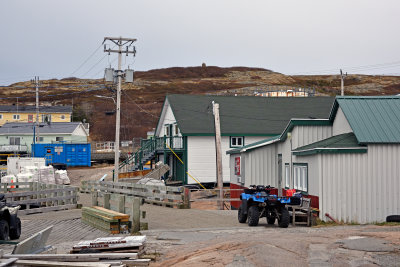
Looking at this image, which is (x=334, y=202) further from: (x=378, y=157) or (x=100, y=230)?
(x=100, y=230)

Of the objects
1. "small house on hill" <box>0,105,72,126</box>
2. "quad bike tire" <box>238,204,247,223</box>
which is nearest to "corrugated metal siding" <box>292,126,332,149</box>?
"quad bike tire" <box>238,204,247,223</box>

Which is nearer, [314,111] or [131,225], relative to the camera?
[131,225]

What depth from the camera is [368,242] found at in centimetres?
1205

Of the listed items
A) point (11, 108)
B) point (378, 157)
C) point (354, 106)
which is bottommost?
point (378, 157)

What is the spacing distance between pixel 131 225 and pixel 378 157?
9.22 meters

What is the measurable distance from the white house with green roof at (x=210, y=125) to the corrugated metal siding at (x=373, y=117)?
1889 cm

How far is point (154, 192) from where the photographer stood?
27.4 meters

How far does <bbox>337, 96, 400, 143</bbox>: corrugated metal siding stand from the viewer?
66.6 feet

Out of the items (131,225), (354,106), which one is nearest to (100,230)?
(131,225)

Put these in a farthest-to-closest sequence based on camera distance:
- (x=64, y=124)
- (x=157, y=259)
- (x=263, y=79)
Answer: (x=263, y=79)
(x=64, y=124)
(x=157, y=259)

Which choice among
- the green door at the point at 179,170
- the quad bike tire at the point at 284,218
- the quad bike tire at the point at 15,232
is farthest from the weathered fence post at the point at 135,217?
the green door at the point at 179,170

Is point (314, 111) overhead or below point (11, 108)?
below

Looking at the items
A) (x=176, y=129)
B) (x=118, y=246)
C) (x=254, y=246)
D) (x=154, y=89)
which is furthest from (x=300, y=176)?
(x=154, y=89)

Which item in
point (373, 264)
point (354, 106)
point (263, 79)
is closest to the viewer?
point (373, 264)
